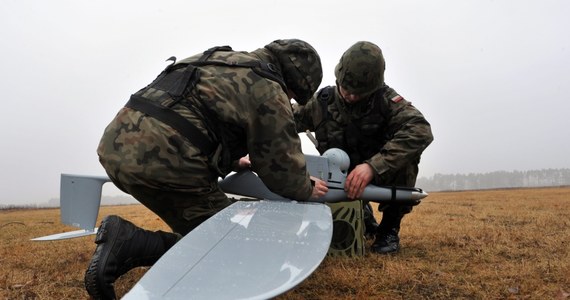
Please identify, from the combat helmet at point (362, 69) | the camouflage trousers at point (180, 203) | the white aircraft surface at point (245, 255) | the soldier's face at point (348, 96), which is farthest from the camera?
the soldier's face at point (348, 96)

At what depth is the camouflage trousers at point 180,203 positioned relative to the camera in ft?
8.42

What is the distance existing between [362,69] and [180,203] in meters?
2.03

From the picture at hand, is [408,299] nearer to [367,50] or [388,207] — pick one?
[388,207]

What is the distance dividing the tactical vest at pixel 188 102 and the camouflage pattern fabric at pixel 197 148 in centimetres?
2

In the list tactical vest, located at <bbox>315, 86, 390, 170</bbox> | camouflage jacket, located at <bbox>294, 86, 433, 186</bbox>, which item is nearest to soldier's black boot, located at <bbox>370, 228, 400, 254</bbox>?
camouflage jacket, located at <bbox>294, 86, 433, 186</bbox>

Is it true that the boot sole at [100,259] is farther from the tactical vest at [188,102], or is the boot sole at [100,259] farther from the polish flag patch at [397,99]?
the polish flag patch at [397,99]

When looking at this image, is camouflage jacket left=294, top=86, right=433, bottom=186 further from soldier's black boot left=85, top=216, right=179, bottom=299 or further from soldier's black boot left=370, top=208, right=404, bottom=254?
soldier's black boot left=85, top=216, right=179, bottom=299

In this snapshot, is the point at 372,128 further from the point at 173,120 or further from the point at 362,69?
the point at 173,120

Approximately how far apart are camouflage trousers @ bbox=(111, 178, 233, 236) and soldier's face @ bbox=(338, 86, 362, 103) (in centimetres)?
177

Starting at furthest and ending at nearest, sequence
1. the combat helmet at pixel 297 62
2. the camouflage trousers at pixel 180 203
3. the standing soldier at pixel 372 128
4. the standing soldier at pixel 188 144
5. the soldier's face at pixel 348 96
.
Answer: the soldier's face at pixel 348 96
the standing soldier at pixel 372 128
the combat helmet at pixel 297 62
the camouflage trousers at pixel 180 203
the standing soldier at pixel 188 144

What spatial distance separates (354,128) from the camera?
4.12 meters

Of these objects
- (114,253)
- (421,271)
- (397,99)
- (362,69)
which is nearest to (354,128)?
(397,99)

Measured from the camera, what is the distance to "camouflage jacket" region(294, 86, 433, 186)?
3.71 metres

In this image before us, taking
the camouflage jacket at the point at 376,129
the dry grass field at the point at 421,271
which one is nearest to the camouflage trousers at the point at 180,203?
the dry grass field at the point at 421,271
